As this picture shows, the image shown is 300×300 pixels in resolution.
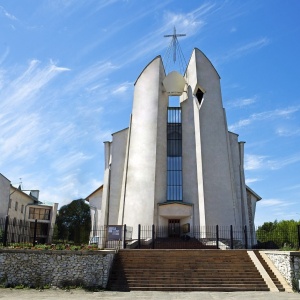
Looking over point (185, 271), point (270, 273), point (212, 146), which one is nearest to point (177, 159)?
point (212, 146)

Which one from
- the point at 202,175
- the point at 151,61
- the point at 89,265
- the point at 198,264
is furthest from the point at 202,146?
the point at 89,265

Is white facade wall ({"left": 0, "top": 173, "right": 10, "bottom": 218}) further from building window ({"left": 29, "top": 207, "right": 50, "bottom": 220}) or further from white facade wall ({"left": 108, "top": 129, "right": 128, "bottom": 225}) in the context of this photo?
building window ({"left": 29, "top": 207, "right": 50, "bottom": 220})

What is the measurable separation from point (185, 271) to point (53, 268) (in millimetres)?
6246

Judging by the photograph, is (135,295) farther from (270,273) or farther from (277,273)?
(277,273)

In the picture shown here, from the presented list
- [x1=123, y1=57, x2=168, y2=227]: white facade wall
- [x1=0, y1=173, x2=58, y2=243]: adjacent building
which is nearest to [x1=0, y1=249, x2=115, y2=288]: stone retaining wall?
[x1=123, y1=57, x2=168, y2=227]: white facade wall

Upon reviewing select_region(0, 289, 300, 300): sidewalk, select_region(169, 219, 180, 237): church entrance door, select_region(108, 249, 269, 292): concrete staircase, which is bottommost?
select_region(0, 289, 300, 300): sidewalk

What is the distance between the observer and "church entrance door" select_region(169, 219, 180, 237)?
114ft

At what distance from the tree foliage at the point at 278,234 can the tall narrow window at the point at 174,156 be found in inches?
365

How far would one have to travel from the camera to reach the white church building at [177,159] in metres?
34.2

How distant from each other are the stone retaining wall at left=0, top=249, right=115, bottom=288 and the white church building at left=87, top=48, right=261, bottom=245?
16488 millimetres

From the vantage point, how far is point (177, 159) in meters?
36.6

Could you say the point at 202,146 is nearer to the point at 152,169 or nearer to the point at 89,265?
the point at 152,169

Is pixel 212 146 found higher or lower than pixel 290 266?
higher

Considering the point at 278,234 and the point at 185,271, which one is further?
the point at 278,234
